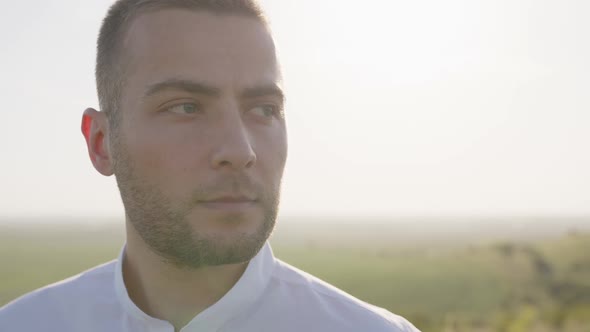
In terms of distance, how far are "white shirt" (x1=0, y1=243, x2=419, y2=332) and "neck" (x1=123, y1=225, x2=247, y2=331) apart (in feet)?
0.21

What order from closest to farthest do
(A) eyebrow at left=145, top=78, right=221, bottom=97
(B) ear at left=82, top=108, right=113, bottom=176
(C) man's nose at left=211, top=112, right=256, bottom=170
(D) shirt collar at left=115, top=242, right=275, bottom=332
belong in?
(C) man's nose at left=211, top=112, right=256, bottom=170 → (A) eyebrow at left=145, top=78, right=221, bottom=97 → (D) shirt collar at left=115, top=242, right=275, bottom=332 → (B) ear at left=82, top=108, right=113, bottom=176

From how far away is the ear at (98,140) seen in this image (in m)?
2.85

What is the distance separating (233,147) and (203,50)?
459mm

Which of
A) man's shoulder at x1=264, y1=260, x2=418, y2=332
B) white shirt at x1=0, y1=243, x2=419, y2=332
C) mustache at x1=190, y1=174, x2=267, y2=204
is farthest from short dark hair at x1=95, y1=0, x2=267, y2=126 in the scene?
man's shoulder at x1=264, y1=260, x2=418, y2=332

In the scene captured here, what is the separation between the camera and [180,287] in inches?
101

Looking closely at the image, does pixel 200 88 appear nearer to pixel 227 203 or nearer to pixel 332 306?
pixel 227 203

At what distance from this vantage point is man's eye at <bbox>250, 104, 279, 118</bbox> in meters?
2.46

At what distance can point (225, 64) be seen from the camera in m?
2.38

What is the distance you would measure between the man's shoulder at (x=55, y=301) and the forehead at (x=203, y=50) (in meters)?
1.14

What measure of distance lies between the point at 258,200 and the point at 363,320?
71 cm

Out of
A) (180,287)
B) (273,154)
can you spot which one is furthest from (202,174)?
(180,287)

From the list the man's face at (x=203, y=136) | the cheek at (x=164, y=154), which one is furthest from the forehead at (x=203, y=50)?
the cheek at (x=164, y=154)

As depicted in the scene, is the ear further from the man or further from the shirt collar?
the shirt collar

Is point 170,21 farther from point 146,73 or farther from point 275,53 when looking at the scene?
point 275,53
